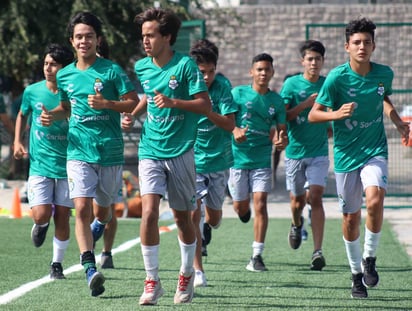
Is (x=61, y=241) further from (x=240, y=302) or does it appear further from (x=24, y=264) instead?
(x=240, y=302)

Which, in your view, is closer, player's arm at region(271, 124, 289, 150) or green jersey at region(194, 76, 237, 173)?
green jersey at region(194, 76, 237, 173)

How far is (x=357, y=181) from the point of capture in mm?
9188

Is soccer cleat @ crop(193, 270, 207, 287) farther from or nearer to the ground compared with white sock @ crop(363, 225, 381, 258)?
nearer to the ground

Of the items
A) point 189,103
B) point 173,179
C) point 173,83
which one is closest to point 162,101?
point 189,103

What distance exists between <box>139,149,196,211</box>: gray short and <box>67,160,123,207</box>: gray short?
0.78m

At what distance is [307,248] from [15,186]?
10.3 m

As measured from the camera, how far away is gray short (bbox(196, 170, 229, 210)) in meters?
10.6

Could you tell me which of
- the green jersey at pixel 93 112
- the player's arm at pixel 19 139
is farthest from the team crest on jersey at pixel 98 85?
the player's arm at pixel 19 139

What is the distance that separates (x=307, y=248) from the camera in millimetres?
13781

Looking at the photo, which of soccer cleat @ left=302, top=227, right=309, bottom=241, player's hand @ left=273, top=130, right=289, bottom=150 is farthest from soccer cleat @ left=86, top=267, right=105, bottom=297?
→ soccer cleat @ left=302, top=227, right=309, bottom=241

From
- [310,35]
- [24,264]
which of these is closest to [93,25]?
[24,264]

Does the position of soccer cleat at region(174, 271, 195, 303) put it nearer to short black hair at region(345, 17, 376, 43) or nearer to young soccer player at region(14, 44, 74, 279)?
young soccer player at region(14, 44, 74, 279)

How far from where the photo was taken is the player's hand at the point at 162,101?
7926mm

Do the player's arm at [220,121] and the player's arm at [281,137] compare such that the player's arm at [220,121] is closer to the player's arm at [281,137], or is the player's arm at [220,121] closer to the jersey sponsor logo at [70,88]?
the jersey sponsor logo at [70,88]
